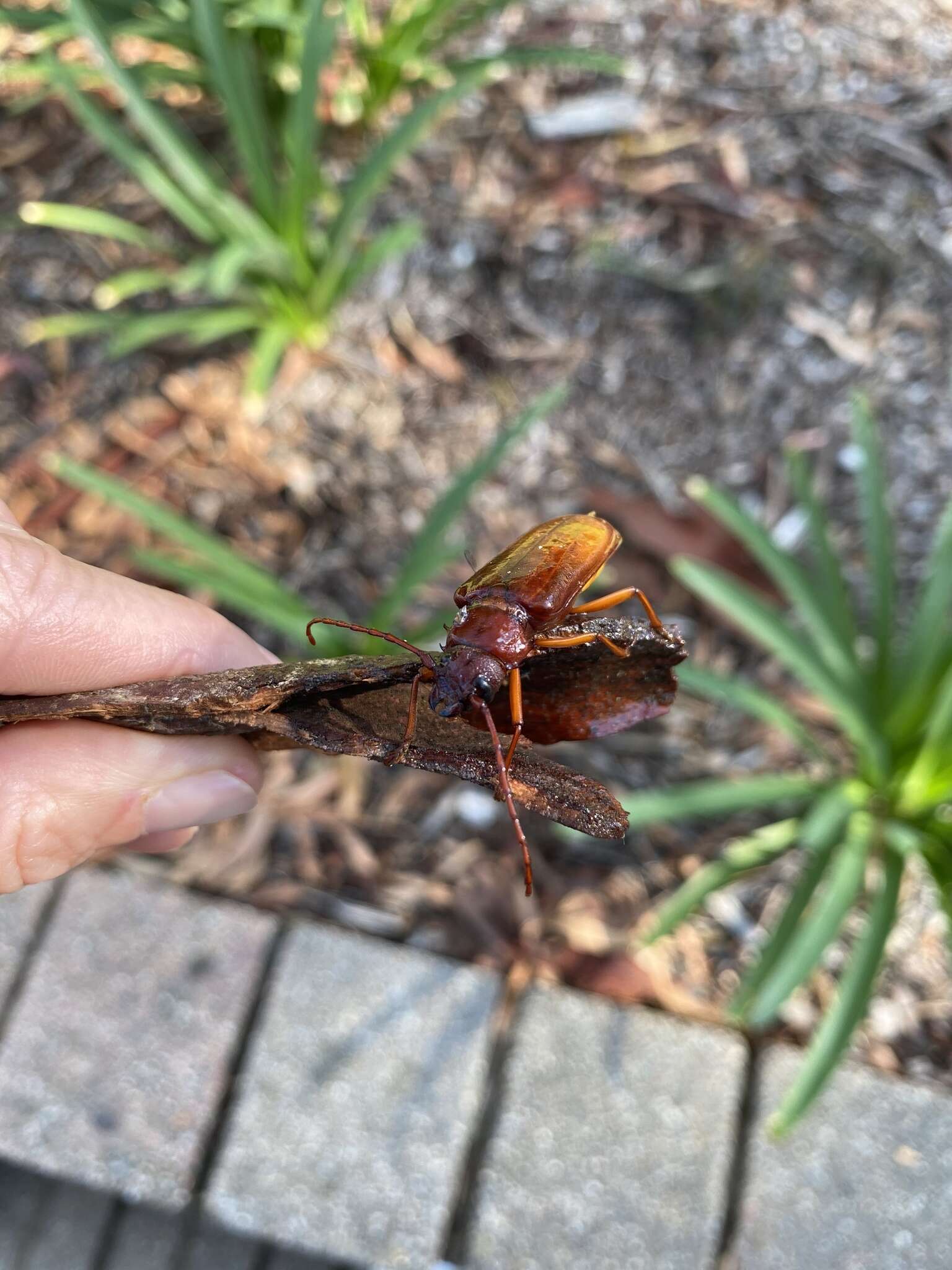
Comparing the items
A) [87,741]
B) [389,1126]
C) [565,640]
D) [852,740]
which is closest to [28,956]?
[389,1126]

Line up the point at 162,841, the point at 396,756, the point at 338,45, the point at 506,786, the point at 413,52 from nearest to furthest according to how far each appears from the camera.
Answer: the point at 506,786
the point at 396,756
the point at 162,841
the point at 413,52
the point at 338,45

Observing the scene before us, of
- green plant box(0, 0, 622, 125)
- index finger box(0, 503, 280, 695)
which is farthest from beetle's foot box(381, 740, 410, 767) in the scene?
green plant box(0, 0, 622, 125)

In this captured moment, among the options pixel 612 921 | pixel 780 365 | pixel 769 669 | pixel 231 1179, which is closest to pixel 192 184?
pixel 780 365

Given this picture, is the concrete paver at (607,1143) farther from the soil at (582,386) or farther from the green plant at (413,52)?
the green plant at (413,52)

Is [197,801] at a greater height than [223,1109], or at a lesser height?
greater

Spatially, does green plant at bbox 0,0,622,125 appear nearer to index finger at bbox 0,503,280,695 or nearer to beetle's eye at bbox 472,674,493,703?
index finger at bbox 0,503,280,695

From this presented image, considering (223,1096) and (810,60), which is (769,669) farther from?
(810,60)

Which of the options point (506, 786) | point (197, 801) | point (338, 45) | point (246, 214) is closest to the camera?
point (506, 786)

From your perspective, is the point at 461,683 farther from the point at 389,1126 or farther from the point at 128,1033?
the point at 128,1033
